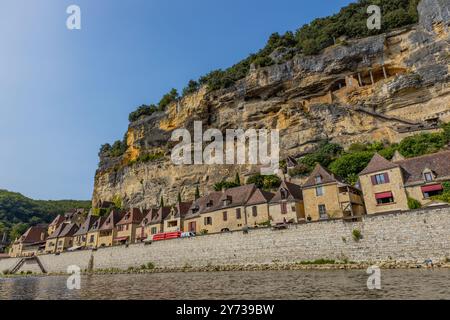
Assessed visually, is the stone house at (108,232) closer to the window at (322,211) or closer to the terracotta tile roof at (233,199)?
the terracotta tile roof at (233,199)

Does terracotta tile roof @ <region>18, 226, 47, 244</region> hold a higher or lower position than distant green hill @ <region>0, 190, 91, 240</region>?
lower

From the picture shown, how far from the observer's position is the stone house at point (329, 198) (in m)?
28.2

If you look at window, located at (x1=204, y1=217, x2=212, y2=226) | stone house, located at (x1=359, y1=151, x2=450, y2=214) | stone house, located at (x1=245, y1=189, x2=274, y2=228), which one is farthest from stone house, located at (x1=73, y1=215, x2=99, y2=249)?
stone house, located at (x1=359, y1=151, x2=450, y2=214)

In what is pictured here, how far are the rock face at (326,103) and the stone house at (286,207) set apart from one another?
16.5 m

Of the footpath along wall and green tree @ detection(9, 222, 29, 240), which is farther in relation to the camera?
green tree @ detection(9, 222, 29, 240)

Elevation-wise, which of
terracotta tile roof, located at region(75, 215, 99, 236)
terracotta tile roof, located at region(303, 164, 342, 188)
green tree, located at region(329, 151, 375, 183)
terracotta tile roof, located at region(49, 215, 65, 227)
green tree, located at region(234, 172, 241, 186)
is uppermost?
green tree, located at region(234, 172, 241, 186)

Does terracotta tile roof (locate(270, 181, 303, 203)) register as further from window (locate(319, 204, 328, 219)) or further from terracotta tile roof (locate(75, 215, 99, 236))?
terracotta tile roof (locate(75, 215, 99, 236))

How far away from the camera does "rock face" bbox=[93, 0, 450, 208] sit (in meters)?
40.4

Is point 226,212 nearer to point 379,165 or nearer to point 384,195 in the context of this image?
point 384,195

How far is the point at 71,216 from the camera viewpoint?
68188 millimetres

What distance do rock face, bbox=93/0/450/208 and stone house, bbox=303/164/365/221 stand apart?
16907 millimetres

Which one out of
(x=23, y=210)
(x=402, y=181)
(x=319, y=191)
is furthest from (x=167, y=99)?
(x=23, y=210)

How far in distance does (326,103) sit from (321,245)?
32.1m

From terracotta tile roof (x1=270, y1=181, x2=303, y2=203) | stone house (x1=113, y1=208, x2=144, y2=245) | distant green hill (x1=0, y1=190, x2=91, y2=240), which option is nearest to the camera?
terracotta tile roof (x1=270, y1=181, x2=303, y2=203)
